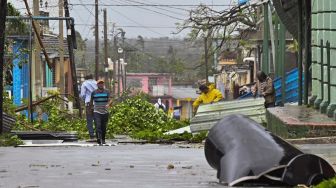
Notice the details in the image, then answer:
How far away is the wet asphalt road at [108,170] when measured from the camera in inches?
345

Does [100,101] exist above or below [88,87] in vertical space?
below

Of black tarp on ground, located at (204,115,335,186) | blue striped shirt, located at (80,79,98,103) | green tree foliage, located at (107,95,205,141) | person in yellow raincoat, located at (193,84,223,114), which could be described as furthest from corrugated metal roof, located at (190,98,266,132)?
black tarp on ground, located at (204,115,335,186)

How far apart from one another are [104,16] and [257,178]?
216ft

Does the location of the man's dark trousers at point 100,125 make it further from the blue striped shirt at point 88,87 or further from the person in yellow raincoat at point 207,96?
the person in yellow raincoat at point 207,96

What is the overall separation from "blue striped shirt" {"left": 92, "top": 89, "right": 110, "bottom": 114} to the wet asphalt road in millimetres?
7252

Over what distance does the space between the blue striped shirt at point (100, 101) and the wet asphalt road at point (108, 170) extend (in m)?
7.25

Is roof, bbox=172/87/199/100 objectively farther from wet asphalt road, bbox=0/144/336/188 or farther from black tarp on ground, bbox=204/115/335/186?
black tarp on ground, bbox=204/115/335/186

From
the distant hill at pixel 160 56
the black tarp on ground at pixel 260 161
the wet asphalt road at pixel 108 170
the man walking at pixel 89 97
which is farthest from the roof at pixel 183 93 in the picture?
the black tarp on ground at pixel 260 161

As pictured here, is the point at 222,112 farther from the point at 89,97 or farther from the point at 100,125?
the point at 89,97

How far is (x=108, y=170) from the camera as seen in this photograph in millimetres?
10352

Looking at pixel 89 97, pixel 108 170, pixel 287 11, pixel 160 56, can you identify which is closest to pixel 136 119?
pixel 89 97

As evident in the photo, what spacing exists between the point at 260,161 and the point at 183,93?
10996 centimetres

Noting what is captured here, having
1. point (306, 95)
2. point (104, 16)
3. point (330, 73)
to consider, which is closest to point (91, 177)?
point (330, 73)

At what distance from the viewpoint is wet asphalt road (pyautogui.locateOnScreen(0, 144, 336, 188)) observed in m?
8.76
